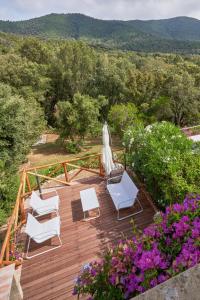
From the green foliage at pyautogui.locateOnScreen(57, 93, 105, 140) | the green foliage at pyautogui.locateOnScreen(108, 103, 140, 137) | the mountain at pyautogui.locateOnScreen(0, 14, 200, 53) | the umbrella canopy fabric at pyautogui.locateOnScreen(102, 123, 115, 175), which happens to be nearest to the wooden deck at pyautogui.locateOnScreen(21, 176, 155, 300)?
the umbrella canopy fabric at pyautogui.locateOnScreen(102, 123, 115, 175)

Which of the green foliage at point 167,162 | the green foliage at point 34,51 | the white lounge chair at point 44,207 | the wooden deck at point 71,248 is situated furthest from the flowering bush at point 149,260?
the green foliage at point 34,51

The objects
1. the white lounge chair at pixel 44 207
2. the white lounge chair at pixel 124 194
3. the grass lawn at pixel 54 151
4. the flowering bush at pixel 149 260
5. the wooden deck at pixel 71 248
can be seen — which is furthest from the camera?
the grass lawn at pixel 54 151

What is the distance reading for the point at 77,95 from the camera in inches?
716

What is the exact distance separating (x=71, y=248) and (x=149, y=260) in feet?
11.5

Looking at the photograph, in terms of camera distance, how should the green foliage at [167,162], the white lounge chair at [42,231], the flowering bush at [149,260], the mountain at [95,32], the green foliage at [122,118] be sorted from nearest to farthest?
1. the flowering bush at [149,260]
2. the green foliage at [167,162]
3. the white lounge chair at [42,231]
4. the green foliage at [122,118]
5. the mountain at [95,32]

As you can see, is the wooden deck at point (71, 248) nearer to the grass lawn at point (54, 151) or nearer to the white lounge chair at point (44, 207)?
the white lounge chair at point (44, 207)

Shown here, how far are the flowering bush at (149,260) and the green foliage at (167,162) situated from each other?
8.10 feet

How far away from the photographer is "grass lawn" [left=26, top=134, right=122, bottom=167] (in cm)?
1647

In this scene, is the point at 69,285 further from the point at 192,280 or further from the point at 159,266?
the point at 192,280

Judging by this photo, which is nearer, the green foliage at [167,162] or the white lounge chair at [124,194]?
the green foliage at [167,162]

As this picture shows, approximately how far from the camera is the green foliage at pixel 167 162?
4.71 metres

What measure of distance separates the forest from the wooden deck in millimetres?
5054

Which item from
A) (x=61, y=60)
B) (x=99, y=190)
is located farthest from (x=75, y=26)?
(x=99, y=190)

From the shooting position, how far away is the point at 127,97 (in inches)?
958
